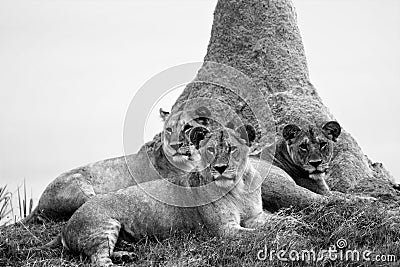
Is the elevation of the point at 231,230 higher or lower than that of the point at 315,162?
lower

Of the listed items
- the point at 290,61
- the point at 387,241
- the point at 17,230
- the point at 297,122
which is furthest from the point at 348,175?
the point at 17,230

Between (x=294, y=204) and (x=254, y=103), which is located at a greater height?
(x=254, y=103)

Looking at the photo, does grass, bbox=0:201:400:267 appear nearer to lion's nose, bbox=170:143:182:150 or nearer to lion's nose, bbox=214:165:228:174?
lion's nose, bbox=214:165:228:174

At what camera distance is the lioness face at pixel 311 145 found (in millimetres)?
13422

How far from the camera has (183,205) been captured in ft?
38.7

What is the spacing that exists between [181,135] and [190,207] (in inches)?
105

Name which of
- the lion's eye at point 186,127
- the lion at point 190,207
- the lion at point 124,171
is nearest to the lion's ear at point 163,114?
the lion at point 124,171

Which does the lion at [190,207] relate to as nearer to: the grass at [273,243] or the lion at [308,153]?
the grass at [273,243]

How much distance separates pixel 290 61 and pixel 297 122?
6.83 feet

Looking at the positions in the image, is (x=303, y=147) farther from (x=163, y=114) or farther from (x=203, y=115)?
(x=163, y=114)

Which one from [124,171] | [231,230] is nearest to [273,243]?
[231,230]

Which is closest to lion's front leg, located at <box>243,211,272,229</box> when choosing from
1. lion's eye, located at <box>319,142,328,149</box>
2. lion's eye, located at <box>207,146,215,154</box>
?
lion's eye, located at <box>207,146,215,154</box>

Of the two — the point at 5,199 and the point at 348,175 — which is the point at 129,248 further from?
the point at 348,175

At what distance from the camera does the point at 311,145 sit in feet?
44.0
